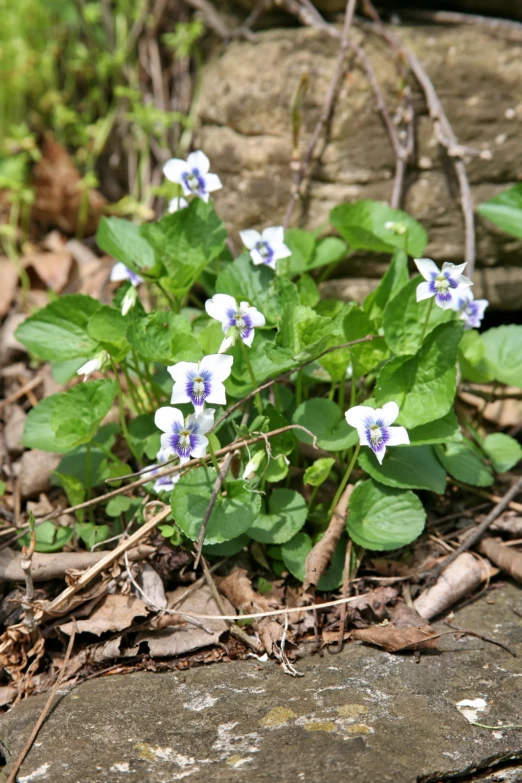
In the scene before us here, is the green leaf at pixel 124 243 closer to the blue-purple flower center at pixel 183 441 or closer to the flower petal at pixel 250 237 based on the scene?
the flower petal at pixel 250 237

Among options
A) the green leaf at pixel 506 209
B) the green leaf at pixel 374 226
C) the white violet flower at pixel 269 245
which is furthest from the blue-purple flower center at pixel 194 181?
the green leaf at pixel 506 209

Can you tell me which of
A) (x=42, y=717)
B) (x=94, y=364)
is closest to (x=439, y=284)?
(x=94, y=364)

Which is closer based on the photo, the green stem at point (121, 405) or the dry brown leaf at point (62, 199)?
the green stem at point (121, 405)

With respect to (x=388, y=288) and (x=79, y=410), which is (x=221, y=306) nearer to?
(x=79, y=410)

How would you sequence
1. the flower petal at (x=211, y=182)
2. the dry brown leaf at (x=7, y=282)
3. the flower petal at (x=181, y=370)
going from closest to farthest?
the flower petal at (x=181, y=370) < the flower petal at (x=211, y=182) < the dry brown leaf at (x=7, y=282)

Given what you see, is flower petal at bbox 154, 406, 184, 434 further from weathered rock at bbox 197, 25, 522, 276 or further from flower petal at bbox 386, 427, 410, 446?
weathered rock at bbox 197, 25, 522, 276
